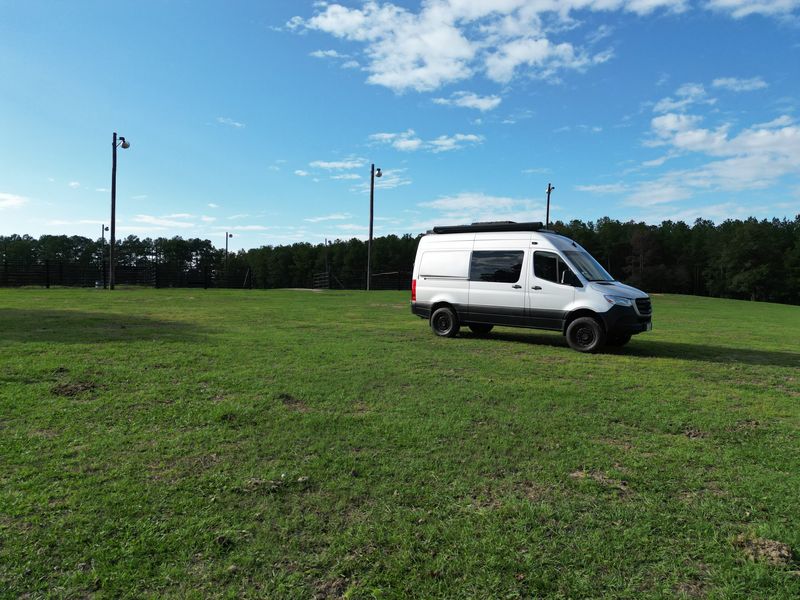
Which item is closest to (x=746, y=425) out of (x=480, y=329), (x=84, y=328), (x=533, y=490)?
(x=533, y=490)

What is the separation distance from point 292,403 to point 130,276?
1608 inches

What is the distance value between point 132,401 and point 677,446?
549cm

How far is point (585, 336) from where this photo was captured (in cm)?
1017

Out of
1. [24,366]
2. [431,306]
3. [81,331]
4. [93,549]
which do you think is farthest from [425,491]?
[81,331]

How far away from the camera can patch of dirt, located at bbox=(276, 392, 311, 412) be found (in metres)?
5.45

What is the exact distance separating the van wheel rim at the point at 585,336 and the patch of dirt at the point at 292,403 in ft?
21.4

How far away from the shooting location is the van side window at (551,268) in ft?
34.1

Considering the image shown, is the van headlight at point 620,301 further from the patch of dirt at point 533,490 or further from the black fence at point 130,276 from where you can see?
the black fence at point 130,276

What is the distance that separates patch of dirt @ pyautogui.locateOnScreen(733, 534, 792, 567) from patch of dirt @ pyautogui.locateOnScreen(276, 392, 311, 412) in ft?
12.7

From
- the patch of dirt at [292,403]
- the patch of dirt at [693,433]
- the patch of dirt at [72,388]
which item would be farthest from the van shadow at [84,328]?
the patch of dirt at [693,433]

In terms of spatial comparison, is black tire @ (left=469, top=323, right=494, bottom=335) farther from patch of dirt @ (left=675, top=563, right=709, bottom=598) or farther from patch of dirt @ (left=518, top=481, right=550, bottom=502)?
patch of dirt @ (left=675, top=563, right=709, bottom=598)

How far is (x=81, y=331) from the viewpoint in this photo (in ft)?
35.1

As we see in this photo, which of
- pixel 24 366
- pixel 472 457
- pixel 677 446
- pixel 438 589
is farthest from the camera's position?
pixel 24 366

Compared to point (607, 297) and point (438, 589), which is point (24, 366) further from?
point (607, 297)
